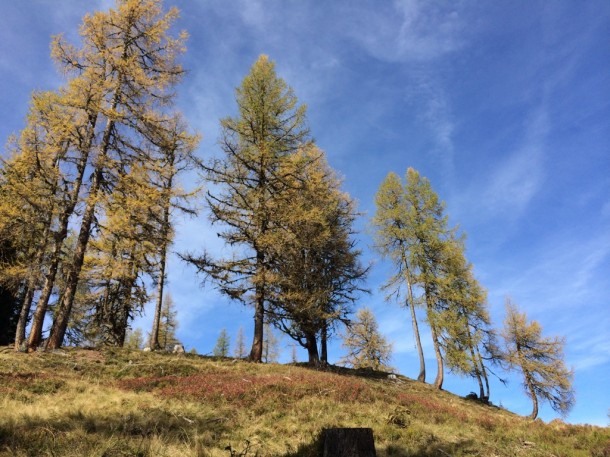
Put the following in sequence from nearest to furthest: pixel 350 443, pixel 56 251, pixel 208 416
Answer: pixel 350 443, pixel 208 416, pixel 56 251

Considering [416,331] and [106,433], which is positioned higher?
[416,331]

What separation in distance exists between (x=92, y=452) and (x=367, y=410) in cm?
689

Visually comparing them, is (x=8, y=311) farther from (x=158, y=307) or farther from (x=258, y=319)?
(x=258, y=319)

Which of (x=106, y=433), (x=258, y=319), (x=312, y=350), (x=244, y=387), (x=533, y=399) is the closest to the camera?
(x=106, y=433)

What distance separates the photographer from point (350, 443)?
4.67m

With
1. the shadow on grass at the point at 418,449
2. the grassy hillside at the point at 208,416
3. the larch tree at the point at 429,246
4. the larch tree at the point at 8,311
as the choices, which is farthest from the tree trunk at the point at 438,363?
the larch tree at the point at 8,311

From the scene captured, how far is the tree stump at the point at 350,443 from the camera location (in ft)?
15.1

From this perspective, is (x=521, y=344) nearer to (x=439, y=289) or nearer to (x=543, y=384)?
(x=543, y=384)

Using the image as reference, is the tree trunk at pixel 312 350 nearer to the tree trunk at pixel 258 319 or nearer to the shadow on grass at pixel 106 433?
the tree trunk at pixel 258 319

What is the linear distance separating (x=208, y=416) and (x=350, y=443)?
478 centimetres

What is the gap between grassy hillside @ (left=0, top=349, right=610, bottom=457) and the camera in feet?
20.2

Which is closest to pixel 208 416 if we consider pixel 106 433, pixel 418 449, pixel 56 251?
pixel 106 433

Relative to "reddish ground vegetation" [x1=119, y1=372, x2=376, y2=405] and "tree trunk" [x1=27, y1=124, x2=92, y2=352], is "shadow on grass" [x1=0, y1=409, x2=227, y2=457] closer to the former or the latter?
"reddish ground vegetation" [x1=119, y1=372, x2=376, y2=405]

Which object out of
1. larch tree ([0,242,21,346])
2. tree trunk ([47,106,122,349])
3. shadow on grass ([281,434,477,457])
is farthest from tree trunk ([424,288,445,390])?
larch tree ([0,242,21,346])
